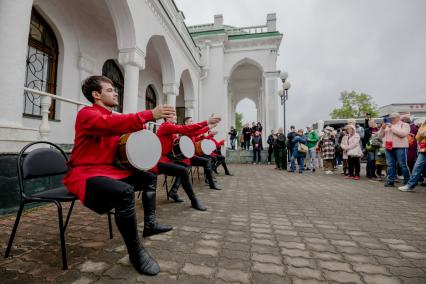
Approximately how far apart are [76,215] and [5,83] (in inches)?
76.3

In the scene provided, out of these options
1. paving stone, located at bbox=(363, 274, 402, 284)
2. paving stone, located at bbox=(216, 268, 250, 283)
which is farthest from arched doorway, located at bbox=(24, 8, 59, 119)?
paving stone, located at bbox=(363, 274, 402, 284)

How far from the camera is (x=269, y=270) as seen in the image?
1632 mm

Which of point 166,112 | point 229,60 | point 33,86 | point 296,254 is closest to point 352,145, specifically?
point 296,254

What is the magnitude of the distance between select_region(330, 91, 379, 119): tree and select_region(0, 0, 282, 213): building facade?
22.3m

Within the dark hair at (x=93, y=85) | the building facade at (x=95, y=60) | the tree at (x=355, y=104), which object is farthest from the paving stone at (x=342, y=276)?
the tree at (x=355, y=104)

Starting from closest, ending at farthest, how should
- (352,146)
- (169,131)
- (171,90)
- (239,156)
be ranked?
(169,131) → (352,146) → (171,90) → (239,156)

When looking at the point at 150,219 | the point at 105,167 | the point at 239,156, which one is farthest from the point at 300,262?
the point at 239,156

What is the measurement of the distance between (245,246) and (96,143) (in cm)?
160

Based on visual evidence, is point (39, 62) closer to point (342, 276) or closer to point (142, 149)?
point (142, 149)

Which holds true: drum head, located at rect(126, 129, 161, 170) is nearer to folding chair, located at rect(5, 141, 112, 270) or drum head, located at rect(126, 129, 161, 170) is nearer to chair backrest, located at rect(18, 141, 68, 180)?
folding chair, located at rect(5, 141, 112, 270)

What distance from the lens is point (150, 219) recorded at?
2291 mm

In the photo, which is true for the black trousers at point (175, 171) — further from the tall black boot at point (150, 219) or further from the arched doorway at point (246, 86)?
the arched doorway at point (246, 86)

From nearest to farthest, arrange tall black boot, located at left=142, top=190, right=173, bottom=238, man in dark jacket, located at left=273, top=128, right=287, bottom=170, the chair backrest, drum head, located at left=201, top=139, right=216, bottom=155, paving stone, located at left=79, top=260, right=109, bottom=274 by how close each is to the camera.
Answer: paving stone, located at left=79, top=260, right=109, bottom=274, the chair backrest, tall black boot, located at left=142, top=190, right=173, bottom=238, drum head, located at left=201, top=139, right=216, bottom=155, man in dark jacket, located at left=273, top=128, right=287, bottom=170

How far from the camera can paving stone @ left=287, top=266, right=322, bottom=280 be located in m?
1.57
